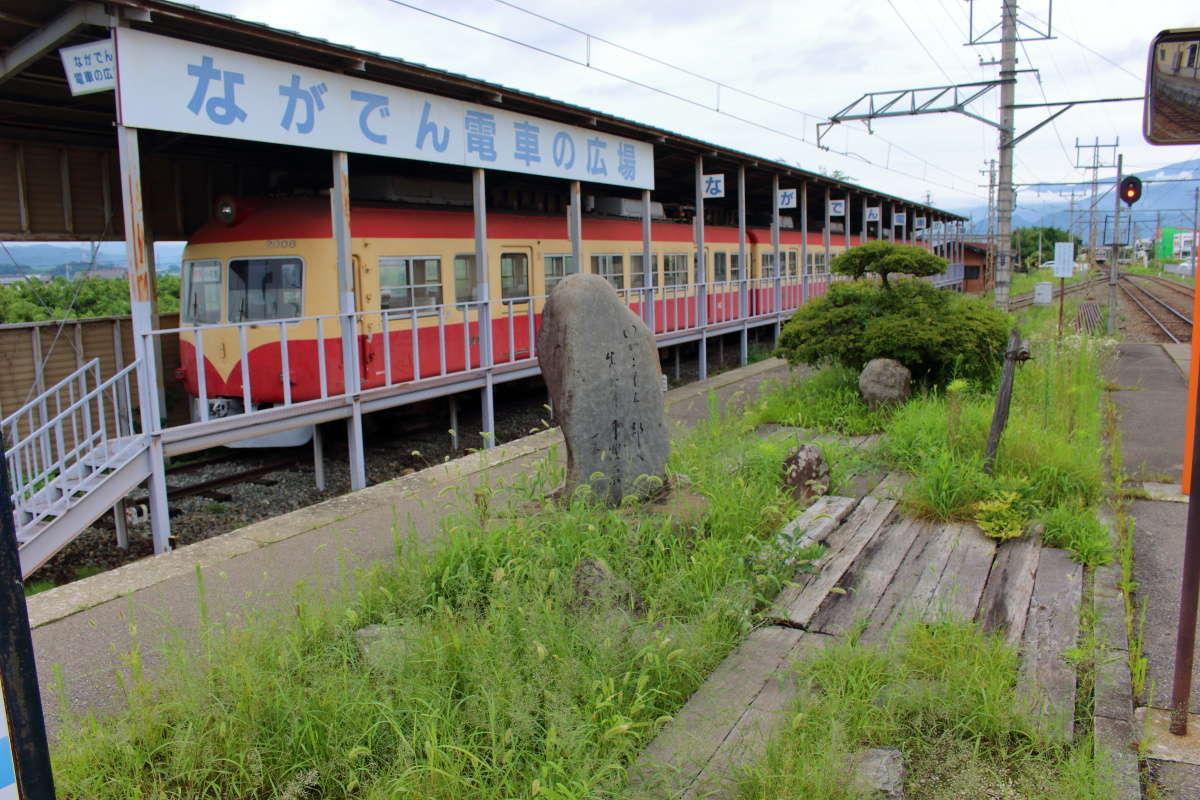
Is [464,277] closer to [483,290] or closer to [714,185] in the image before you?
[483,290]

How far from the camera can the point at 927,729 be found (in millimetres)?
3412

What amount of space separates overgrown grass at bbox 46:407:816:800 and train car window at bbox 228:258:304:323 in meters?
5.48

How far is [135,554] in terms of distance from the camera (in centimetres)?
777

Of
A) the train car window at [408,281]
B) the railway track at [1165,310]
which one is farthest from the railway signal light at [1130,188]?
the train car window at [408,281]

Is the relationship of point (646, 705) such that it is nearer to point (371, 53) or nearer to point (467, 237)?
point (371, 53)

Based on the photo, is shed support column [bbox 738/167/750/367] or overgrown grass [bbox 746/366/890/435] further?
shed support column [bbox 738/167/750/367]

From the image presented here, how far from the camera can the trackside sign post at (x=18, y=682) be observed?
1.71 metres

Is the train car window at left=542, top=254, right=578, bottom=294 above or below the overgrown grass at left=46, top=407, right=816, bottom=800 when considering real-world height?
above

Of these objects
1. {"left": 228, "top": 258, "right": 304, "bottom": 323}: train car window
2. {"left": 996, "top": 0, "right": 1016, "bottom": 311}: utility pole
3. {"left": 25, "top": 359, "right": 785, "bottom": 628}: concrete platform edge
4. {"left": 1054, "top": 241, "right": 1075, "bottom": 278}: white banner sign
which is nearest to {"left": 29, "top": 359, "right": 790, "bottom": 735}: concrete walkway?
{"left": 25, "top": 359, "right": 785, "bottom": 628}: concrete platform edge

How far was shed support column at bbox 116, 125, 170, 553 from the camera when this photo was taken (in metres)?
6.43

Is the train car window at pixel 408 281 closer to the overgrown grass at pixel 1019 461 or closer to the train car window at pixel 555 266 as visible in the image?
the train car window at pixel 555 266

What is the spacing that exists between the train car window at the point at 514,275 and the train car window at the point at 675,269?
412 cm

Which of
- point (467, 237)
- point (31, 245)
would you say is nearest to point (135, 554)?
point (31, 245)

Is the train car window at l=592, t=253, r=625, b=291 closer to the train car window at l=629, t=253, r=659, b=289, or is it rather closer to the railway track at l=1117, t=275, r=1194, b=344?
the train car window at l=629, t=253, r=659, b=289
